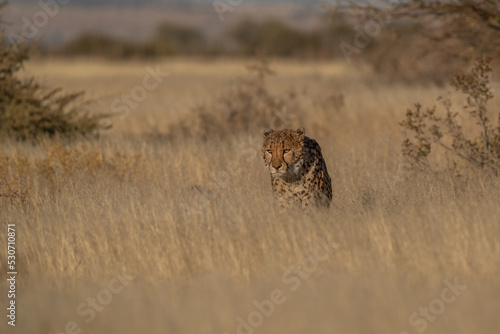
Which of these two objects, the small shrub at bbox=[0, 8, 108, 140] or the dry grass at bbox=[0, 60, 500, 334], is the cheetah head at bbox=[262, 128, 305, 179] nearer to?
the dry grass at bbox=[0, 60, 500, 334]

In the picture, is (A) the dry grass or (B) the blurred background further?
(B) the blurred background

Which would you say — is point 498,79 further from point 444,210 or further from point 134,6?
point 134,6

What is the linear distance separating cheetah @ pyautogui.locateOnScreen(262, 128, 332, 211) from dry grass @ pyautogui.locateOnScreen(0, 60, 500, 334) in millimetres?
199

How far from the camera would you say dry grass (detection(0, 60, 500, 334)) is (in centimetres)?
455

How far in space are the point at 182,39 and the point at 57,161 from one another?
63.4 metres

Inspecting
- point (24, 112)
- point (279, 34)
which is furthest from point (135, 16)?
point (24, 112)

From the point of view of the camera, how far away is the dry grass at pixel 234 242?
14.9ft

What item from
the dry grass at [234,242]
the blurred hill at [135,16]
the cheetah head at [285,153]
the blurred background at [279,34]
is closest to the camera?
the dry grass at [234,242]

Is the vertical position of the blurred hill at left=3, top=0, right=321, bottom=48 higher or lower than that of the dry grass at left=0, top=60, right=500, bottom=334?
higher

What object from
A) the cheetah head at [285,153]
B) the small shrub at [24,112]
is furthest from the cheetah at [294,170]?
the small shrub at [24,112]

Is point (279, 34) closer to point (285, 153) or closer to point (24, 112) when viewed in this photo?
point (24, 112)

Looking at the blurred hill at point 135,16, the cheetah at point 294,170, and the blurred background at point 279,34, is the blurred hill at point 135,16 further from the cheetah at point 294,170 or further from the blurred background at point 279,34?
the cheetah at point 294,170

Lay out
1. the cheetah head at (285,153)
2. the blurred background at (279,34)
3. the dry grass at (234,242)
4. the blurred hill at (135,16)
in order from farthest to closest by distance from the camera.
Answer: the blurred hill at (135,16) < the blurred background at (279,34) < the cheetah head at (285,153) < the dry grass at (234,242)

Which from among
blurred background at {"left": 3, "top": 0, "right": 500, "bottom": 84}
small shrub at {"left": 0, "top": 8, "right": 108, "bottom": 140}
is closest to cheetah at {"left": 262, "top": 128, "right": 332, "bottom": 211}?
blurred background at {"left": 3, "top": 0, "right": 500, "bottom": 84}
